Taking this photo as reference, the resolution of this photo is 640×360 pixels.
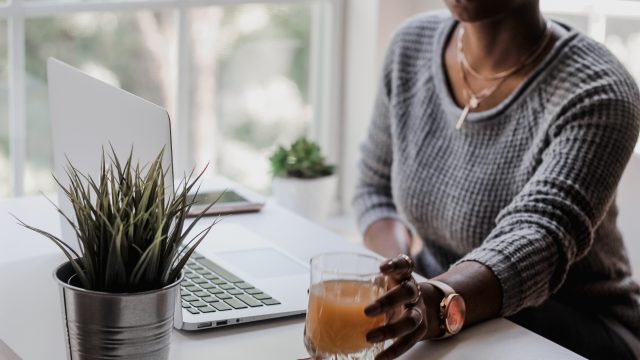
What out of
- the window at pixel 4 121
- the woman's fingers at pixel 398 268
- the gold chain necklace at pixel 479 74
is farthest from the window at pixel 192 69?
the woman's fingers at pixel 398 268

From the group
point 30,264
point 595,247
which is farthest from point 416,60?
point 30,264

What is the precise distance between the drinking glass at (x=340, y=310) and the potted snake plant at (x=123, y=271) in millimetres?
178

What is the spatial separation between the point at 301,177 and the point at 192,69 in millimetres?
503

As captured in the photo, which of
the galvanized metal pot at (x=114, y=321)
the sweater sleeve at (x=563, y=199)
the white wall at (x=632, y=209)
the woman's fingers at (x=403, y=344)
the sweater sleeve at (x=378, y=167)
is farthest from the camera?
the white wall at (x=632, y=209)

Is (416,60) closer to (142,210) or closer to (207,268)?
(207,268)

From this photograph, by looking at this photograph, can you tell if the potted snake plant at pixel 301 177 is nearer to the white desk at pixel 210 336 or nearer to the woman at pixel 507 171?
the woman at pixel 507 171

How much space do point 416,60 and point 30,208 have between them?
0.88 metres

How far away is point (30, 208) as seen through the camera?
1929mm

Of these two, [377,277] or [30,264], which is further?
[30,264]

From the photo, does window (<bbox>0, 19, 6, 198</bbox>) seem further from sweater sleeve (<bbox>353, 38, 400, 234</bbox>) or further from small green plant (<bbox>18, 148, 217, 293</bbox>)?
small green plant (<bbox>18, 148, 217, 293</bbox>)

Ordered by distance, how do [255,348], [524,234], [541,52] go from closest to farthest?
[255,348] < [524,234] < [541,52]

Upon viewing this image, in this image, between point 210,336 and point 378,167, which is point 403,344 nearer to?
point 210,336

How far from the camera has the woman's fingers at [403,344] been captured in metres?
1.25

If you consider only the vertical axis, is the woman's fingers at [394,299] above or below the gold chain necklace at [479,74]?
below
